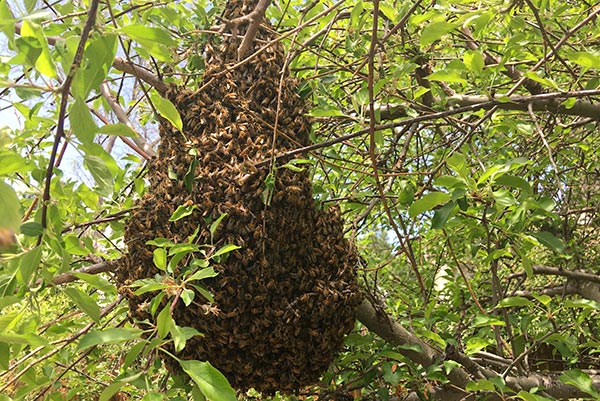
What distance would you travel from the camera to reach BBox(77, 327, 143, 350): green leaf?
2.84 feet

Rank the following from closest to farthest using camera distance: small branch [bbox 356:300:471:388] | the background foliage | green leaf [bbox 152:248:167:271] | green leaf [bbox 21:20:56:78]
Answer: green leaf [bbox 21:20:56:78], the background foliage, green leaf [bbox 152:248:167:271], small branch [bbox 356:300:471:388]

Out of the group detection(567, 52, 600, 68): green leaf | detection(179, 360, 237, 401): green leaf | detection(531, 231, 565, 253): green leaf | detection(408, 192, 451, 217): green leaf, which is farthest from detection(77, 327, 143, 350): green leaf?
detection(567, 52, 600, 68): green leaf

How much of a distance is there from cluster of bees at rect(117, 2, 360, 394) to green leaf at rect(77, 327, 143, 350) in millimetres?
285

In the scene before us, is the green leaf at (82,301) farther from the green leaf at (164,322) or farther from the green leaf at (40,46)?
the green leaf at (40,46)

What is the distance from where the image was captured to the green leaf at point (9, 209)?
55 cm

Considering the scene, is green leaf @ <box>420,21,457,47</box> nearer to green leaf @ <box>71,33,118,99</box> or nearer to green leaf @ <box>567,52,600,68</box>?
green leaf @ <box>567,52,600,68</box>

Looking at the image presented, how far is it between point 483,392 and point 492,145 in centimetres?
107

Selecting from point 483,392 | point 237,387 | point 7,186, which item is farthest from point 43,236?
point 483,392

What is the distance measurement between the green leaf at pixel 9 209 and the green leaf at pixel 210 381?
1.24ft

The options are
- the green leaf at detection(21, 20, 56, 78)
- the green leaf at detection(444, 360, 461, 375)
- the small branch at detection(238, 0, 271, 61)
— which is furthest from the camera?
the green leaf at detection(444, 360, 461, 375)

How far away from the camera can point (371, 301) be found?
151cm

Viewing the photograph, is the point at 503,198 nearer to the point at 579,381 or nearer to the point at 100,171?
the point at 579,381

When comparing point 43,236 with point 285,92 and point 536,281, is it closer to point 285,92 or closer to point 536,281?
point 285,92

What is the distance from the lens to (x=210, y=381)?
88 cm
